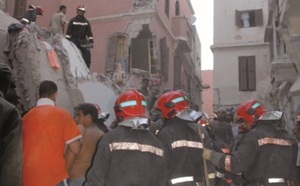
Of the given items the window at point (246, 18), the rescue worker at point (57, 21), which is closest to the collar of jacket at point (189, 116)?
the rescue worker at point (57, 21)

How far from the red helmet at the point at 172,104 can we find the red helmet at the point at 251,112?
3.09ft

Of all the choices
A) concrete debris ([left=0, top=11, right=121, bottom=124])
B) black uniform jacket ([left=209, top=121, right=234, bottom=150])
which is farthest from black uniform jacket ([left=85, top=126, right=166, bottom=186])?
concrete debris ([left=0, top=11, right=121, bottom=124])

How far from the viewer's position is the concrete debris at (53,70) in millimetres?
7980

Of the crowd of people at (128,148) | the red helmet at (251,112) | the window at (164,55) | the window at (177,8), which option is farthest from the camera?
the window at (177,8)

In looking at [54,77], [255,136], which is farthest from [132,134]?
[54,77]

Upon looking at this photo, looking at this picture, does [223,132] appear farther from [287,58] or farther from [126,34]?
[126,34]

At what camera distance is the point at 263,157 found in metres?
4.41

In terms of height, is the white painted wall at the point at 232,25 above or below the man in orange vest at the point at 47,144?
above

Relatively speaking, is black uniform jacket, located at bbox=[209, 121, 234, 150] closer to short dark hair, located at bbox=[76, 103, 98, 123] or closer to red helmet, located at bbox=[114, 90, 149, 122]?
short dark hair, located at bbox=[76, 103, 98, 123]

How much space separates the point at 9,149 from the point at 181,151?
6.29 ft

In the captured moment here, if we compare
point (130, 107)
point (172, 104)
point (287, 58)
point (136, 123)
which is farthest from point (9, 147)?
point (287, 58)

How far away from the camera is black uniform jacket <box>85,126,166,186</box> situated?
334cm

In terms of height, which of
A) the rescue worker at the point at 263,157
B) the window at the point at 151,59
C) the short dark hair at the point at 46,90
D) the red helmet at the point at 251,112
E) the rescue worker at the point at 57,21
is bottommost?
the rescue worker at the point at 263,157

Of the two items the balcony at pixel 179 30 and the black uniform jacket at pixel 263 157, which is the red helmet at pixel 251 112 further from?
the balcony at pixel 179 30
